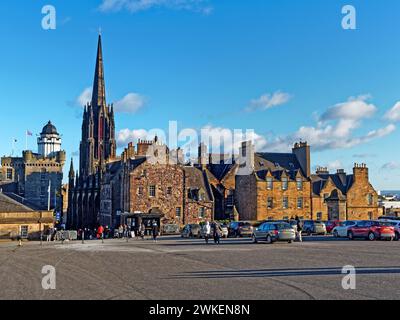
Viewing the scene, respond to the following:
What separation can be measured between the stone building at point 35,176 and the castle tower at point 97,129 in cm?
1232

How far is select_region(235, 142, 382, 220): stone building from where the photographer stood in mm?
63812

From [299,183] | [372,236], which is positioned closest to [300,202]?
[299,183]

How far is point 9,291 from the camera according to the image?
14055 millimetres

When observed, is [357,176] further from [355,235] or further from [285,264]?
[285,264]

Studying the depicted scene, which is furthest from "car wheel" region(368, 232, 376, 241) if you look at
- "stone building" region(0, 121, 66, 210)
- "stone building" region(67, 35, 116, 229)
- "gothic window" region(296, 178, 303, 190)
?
Answer: "stone building" region(0, 121, 66, 210)

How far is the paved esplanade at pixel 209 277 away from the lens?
513 inches

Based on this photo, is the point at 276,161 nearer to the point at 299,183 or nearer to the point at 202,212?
the point at 299,183

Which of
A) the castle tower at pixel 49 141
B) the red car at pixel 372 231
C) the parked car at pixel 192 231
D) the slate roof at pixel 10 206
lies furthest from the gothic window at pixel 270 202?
the castle tower at pixel 49 141

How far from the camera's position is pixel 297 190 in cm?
6500

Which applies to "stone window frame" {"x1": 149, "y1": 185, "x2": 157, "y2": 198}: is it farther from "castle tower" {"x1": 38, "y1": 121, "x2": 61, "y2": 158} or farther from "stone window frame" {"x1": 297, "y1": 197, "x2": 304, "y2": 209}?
"castle tower" {"x1": 38, "y1": 121, "x2": 61, "y2": 158}

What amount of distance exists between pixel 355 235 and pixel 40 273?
25734 millimetres

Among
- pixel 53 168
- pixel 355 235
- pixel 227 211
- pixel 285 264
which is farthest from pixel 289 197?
pixel 53 168
